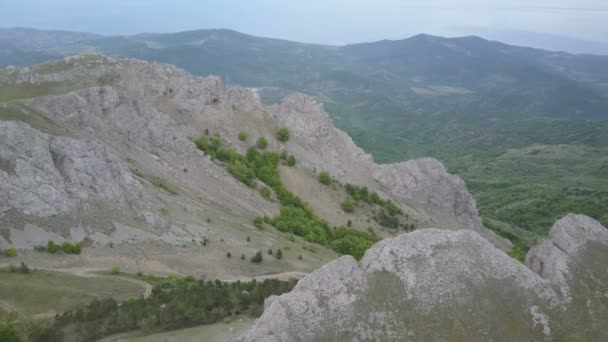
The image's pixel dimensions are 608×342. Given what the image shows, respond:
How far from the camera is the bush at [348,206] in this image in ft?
298

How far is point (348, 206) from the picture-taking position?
90.8 meters

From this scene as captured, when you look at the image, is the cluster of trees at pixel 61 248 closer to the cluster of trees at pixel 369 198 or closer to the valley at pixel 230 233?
the valley at pixel 230 233

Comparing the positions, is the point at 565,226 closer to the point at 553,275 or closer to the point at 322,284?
the point at 553,275

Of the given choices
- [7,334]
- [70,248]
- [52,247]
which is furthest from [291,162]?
[7,334]

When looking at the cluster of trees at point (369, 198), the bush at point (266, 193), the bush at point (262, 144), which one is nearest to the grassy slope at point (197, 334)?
the bush at point (266, 193)

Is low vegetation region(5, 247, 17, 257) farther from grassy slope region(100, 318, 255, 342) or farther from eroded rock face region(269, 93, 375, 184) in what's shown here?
eroded rock face region(269, 93, 375, 184)

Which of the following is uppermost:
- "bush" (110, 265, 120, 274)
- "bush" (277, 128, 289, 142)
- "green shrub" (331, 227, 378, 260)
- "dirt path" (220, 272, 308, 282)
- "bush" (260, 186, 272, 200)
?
"bush" (277, 128, 289, 142)

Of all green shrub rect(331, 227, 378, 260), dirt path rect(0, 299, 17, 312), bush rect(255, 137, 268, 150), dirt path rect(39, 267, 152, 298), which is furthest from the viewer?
bush rect(255, 137, 268, 150)

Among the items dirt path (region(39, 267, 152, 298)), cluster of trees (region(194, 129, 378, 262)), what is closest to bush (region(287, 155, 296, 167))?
cluster of trees (region(194, 129, 378, 262))

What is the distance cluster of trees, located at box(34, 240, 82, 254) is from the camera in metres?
47.8

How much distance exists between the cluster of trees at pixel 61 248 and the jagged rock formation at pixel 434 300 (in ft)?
92.7

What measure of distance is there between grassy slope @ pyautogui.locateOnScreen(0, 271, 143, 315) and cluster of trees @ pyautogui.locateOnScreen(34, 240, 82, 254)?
427 centimetres

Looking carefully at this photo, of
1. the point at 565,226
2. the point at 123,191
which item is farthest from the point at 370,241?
the point at 565,226

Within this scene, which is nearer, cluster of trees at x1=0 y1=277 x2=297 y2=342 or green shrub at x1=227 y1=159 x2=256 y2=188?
cluster of trees at x1=0 y1=277 x2=297 y2=342
